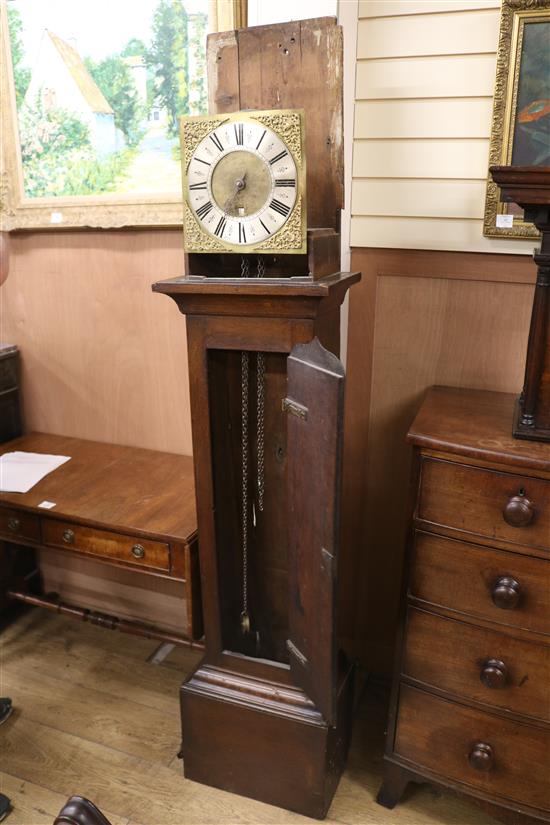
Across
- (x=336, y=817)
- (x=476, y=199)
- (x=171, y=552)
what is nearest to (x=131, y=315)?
(x=171, y=552)

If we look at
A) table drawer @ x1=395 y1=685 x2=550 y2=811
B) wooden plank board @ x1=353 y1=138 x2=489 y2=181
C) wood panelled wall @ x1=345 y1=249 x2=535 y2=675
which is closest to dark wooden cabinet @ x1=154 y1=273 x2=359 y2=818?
table drawer @ x1=395 y1=685 x2=550 y2=811

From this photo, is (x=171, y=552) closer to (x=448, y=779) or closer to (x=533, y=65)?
(x=448, y=779)

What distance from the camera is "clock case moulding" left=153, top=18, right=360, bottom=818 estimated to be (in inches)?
58.7

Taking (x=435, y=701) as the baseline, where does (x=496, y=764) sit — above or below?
below

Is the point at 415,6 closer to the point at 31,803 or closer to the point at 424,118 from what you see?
the point at 424,118

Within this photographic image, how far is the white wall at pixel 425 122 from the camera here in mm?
1723

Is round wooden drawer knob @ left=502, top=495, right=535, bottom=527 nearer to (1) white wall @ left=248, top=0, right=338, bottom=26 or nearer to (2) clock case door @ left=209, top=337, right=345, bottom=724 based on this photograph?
(2) clock case door @ left=209, top=337, right=345, bottom=724

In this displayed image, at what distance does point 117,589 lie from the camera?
8.70ft

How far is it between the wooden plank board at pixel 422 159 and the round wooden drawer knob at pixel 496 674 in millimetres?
1256

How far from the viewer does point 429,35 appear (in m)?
1.74

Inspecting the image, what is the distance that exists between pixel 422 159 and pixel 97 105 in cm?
108

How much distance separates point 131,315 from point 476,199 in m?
1.19

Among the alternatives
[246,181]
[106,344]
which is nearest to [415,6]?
[246,181]

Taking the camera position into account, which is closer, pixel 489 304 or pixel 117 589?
pixel 489 304
